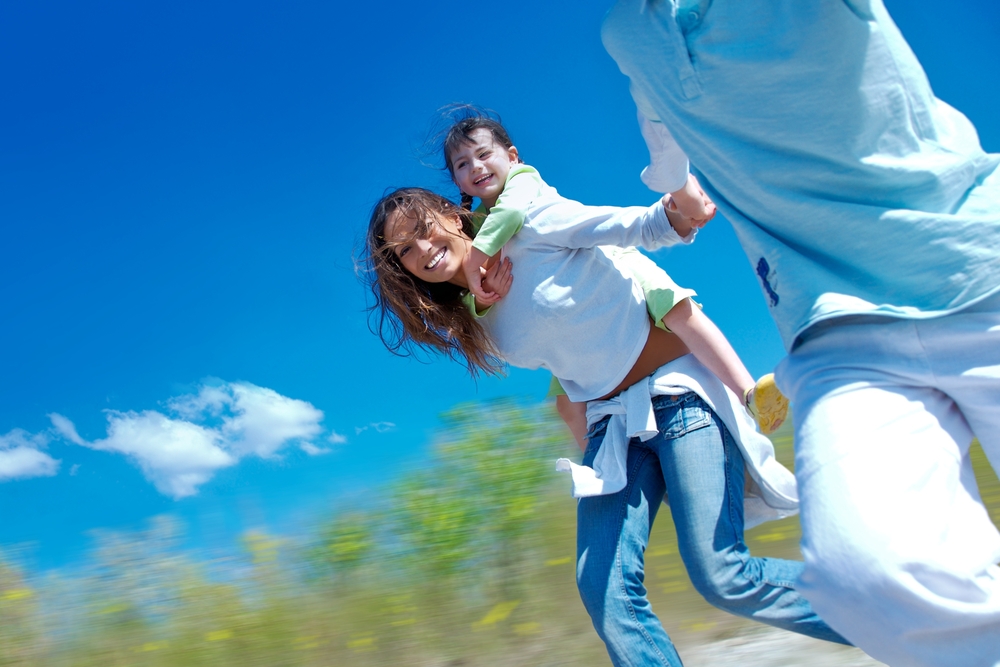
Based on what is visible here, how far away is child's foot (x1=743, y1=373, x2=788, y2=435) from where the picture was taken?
2.27 m

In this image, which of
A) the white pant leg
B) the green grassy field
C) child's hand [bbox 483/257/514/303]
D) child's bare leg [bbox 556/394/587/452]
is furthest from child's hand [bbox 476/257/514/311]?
the green grassy field

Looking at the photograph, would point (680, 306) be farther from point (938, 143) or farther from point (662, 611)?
point (662, 611)

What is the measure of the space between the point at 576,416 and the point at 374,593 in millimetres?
1370

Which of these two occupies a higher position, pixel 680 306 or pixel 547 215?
pixel 547 215

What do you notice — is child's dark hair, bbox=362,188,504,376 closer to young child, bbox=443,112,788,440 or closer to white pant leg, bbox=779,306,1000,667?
young child, bbox=443,112,788,440

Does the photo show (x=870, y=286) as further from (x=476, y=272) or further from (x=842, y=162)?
(x=476, y=272)

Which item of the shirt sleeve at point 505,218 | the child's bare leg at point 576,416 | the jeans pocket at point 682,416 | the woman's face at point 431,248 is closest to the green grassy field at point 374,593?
the child's bare leg at point 576,416

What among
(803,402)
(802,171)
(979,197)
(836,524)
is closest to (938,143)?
(979,197)

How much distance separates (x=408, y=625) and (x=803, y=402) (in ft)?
8.15

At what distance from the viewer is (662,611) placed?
3.57m

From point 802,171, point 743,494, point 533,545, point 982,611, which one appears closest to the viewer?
point 982,611

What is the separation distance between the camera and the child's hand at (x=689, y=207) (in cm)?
218

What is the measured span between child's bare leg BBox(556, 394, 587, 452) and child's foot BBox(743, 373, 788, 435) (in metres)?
0.63

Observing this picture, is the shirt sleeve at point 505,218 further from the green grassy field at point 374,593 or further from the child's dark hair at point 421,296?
the green grassy field at point 374,593
